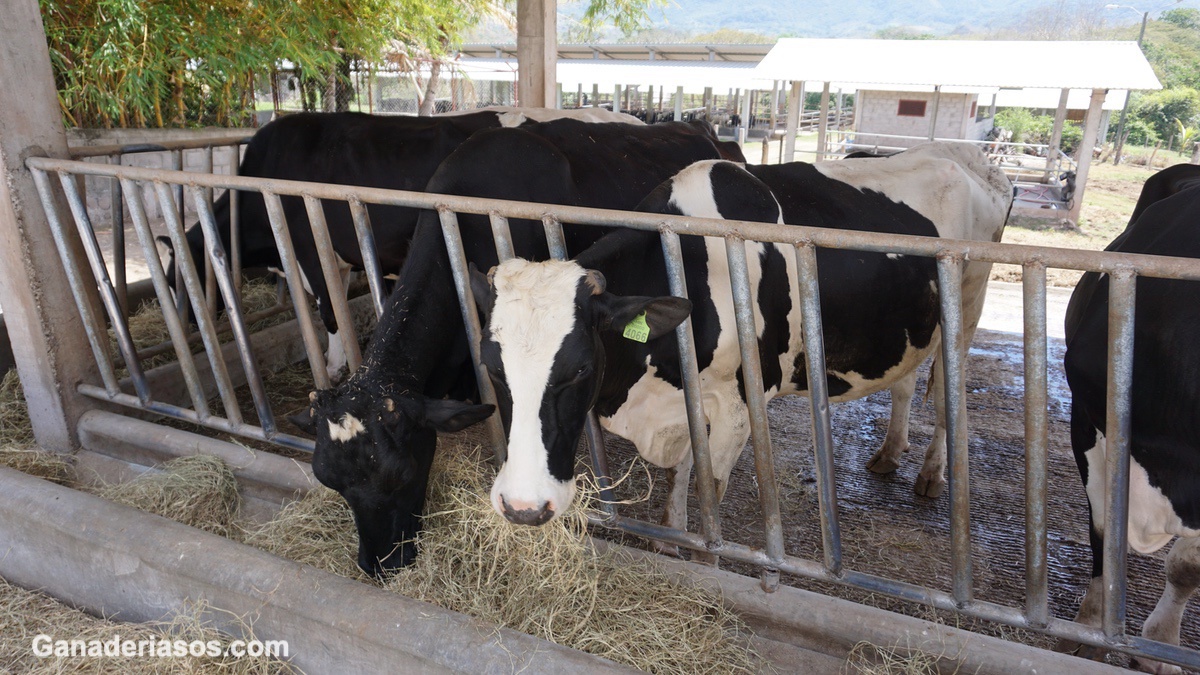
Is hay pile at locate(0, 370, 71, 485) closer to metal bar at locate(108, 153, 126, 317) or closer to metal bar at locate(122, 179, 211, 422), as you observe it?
metal bar at locate(108, 153, 126, 317)

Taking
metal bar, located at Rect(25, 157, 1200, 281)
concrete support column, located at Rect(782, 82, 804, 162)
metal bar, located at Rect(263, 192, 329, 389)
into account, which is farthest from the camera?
concrete support column, located at Rect(782, 82, 804, 162)

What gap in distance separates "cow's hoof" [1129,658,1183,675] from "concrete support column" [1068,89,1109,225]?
43.4 ft

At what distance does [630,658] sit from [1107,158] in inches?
1382

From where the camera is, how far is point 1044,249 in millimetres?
1887

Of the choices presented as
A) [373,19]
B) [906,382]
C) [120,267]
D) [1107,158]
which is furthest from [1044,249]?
[1107,158]

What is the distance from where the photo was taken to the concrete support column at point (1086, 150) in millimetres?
13633

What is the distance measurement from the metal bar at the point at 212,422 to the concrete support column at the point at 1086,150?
47.1ft

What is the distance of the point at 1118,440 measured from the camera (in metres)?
1.99

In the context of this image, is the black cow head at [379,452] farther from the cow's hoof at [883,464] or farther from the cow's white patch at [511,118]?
the cow's white patch at [511,118]

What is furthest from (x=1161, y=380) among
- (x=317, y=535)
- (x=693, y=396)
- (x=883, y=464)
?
(x=317, y=535)

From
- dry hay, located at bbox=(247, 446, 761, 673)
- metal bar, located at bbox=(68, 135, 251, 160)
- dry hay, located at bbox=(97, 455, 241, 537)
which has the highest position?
metal bar, located at bbox=(68, 135, 251, 160)

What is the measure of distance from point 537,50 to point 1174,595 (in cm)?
542

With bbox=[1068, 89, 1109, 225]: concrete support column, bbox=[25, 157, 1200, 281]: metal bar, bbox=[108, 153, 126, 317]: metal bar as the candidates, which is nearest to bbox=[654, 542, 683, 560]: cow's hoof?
bbox=[25, 157, 1200, 281]: metal bar

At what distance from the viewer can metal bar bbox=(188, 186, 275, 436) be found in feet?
10.00
